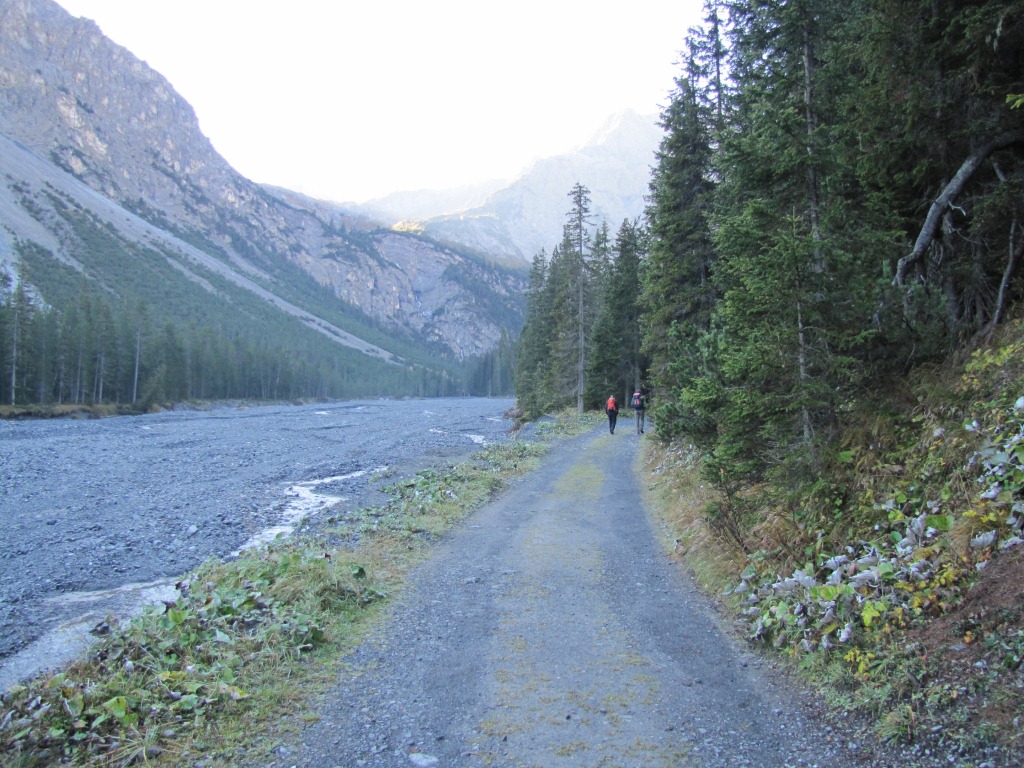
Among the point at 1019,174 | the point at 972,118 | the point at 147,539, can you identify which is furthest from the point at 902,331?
the point at 147,539

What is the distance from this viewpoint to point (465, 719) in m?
4.55

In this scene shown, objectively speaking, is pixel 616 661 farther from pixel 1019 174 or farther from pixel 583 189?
pixel 583 189

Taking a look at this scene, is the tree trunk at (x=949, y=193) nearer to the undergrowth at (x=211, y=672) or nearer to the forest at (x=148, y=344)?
the undergrowth at (x=211, y=672)

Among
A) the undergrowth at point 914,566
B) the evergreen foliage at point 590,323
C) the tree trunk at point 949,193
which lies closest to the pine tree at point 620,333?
the evergreen foliage at point 590,323

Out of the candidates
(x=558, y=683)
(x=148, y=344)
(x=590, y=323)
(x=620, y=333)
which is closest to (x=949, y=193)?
(x=558, y=683)

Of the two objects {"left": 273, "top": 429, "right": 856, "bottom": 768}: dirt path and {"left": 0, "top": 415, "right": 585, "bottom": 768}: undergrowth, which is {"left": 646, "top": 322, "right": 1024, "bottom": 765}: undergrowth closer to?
{"left": 273, "top": 429, "right": 856, "bottom": 768}: dirt path

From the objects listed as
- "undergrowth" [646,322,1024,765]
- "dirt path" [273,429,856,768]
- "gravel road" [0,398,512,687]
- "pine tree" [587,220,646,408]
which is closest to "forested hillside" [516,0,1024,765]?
"undergrowth" [646,322,1024,765]

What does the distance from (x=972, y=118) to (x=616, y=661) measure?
24.0ft

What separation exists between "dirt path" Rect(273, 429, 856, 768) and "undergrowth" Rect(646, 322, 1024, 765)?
1.61 ft

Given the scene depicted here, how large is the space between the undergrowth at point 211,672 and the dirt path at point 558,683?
1.44 ft

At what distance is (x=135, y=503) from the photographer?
58.4ft

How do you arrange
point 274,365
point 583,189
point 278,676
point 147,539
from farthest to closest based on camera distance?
point 274,365, point 583,189, point 147,539, point 278,676

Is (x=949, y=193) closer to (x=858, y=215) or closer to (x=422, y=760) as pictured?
(x=858, y=215)

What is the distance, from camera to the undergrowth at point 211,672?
422 centimetres
